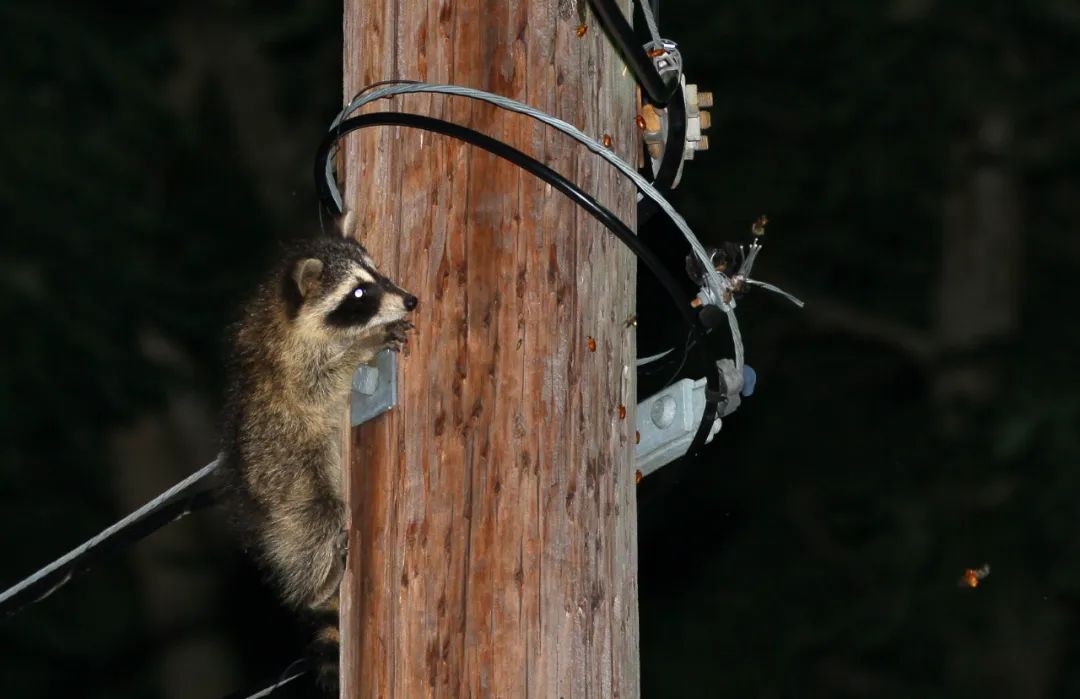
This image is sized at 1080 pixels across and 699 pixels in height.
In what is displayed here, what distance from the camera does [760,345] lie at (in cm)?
1227

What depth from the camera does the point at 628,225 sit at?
4.05 metres

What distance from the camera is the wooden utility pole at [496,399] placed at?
359cm

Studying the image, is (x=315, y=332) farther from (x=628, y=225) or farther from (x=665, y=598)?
(x=665, y=598)

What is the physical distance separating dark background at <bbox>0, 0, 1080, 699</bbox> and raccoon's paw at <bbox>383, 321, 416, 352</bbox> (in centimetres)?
676

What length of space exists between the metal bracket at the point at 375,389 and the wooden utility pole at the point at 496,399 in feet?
0.09

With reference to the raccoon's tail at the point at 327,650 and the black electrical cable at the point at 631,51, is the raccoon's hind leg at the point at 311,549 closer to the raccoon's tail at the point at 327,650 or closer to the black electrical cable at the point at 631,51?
the raccoon's tail at the point at 327,650

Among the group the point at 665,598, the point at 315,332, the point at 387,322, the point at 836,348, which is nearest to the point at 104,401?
the point at 665,598

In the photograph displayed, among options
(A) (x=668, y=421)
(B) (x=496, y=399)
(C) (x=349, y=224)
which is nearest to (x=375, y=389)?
(B) (x=496, y=399)

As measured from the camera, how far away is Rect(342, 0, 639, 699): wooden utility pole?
3.59m

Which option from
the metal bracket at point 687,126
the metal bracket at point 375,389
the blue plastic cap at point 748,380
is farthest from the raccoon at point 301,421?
the blue plastic cap at point 748,380

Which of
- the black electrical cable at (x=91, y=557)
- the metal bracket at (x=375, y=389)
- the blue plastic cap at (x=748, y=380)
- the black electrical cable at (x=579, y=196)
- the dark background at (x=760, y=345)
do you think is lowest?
the black electrical cable at (x=91, y=557)

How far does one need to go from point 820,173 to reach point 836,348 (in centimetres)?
128

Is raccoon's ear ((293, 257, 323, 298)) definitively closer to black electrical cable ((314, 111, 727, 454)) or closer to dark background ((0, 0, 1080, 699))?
black electrical cable ((314, 111, 727, 454))

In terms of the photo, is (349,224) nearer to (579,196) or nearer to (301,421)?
(579,196)
